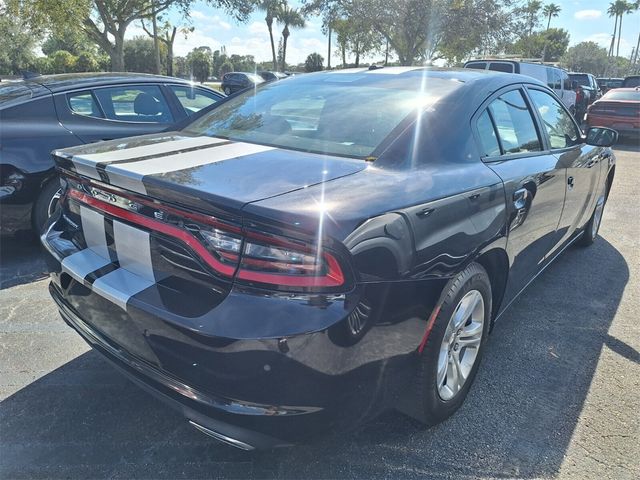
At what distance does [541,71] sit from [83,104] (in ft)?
44.0

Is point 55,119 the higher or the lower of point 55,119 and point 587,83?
the lower

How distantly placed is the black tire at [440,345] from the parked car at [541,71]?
38.2ft

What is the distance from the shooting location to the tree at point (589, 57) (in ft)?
263

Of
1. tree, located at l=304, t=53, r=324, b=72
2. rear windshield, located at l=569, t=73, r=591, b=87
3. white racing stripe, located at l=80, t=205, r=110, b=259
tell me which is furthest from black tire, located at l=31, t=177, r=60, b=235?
tree, located at l=304, t=53, r=324, b=72

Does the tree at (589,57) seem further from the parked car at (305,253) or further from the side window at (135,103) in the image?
the parked car at (305,253)

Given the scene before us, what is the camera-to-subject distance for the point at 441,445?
217 cm

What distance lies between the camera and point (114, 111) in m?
4.78

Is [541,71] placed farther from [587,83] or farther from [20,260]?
[20,260]

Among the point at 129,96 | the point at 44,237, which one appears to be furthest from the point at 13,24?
the point at 44,237

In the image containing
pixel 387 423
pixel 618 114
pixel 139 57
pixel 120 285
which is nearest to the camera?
pixel 120 285

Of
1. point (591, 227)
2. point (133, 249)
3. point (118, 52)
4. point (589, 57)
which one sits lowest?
point (591, 227)

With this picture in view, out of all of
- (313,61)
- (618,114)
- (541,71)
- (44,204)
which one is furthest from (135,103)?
(313,61)

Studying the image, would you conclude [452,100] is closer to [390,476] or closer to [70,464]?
[390,476]

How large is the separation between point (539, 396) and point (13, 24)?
22.4 m
